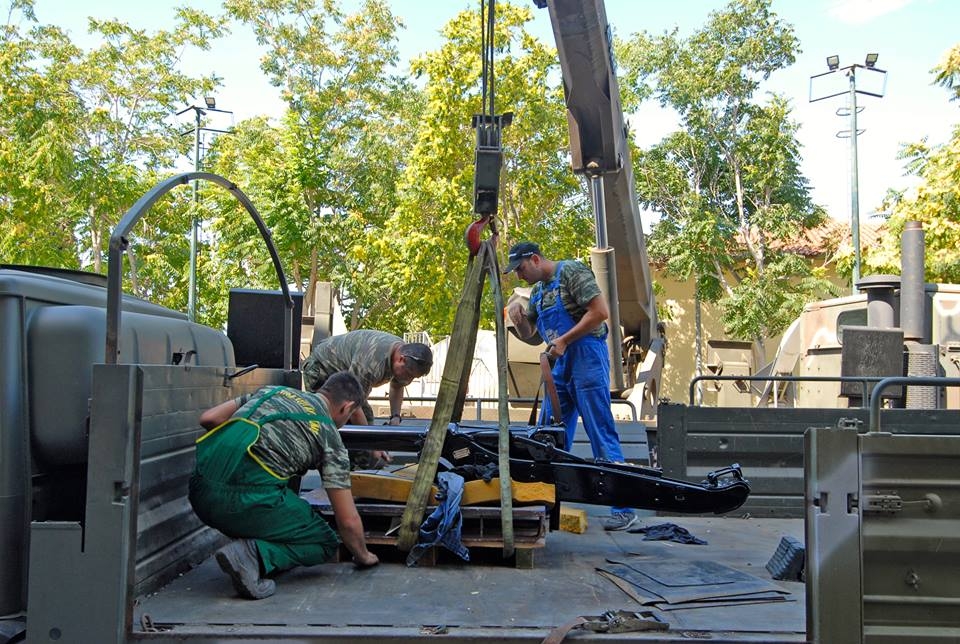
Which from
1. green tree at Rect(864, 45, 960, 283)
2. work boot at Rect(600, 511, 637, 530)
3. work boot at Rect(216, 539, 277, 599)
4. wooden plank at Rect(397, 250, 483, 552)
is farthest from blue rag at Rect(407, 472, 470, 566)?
green tree at Rect(864, 45, 960, 283)

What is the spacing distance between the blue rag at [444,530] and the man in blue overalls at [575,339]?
1.49 metres

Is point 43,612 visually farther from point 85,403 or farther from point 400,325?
point 400,325

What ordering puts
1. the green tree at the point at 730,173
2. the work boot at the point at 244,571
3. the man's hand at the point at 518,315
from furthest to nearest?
1. the green tree at the point at 730,173
2. the man's hand at the point at 518,315
3. the work boot at the point at 244,571

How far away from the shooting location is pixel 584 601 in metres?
2.82

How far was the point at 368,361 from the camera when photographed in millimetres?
4926

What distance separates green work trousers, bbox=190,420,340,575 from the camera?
125 inches

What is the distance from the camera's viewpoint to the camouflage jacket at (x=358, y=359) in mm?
4922

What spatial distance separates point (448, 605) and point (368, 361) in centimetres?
234

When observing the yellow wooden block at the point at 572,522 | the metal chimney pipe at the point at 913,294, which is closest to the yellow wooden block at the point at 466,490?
the yellow wooden block at the point at 572,522

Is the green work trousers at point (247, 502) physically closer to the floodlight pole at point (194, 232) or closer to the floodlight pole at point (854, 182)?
the floodlight pole at point (194, 232)

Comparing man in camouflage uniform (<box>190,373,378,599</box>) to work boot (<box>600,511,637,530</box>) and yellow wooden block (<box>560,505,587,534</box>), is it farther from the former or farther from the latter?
work boot (<box>600,511,637,530</box>)

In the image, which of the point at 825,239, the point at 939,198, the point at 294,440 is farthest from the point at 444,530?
the point at 825,239

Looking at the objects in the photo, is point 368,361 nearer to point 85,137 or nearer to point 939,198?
point 939,198

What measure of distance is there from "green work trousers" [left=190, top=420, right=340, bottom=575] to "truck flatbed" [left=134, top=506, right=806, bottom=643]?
10 centimetres
